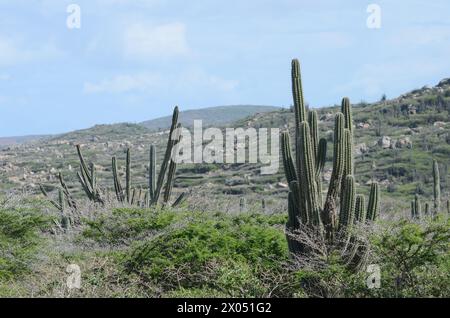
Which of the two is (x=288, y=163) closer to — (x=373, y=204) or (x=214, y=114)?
(x=373, y=204)

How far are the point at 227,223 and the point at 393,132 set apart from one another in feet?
145

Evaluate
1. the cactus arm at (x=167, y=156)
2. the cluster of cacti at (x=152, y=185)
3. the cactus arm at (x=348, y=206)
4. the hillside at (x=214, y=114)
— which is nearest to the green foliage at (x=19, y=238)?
the cluster of cacti at (x=152, y=185)

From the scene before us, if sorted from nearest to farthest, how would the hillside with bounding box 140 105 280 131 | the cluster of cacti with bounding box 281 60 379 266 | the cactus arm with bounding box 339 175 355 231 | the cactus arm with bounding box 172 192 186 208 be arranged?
the cactus arm with bounding box 339 175 355 231 → the cluster of cacti with bounding box 281 60 379 266 → the cactus arm with bounding box 172 192 186 208 → the hillside with bounding box 140 105 280 131

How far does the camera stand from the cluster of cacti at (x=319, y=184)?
1284 centimetres

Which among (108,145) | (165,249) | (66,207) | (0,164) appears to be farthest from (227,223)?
(108,145)

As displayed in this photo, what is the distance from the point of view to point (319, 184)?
13.3 meters

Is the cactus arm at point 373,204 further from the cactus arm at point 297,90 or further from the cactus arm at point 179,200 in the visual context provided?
the cactus arm at point 179,200

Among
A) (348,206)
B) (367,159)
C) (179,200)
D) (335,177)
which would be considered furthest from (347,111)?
(367,159)

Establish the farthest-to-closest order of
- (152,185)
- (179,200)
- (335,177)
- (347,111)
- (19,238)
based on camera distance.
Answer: (179,200)
(152,185)
(19,238)
(347,111)
(335,177)

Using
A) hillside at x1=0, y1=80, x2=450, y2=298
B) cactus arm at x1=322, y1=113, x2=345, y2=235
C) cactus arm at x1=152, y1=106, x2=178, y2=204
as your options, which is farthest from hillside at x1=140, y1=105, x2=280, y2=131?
cactus arm at x1=322, y1=113, x2=345, y2=235

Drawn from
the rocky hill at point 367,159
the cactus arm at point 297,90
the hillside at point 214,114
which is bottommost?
the rocky hill at point 367,159

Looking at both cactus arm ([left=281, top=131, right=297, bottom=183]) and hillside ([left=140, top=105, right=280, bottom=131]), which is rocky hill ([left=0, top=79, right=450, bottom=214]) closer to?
cactus arm ([left=281, top=131, right=297, bottom=183])

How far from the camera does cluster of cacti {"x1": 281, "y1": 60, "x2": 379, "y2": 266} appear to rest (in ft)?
42.1
